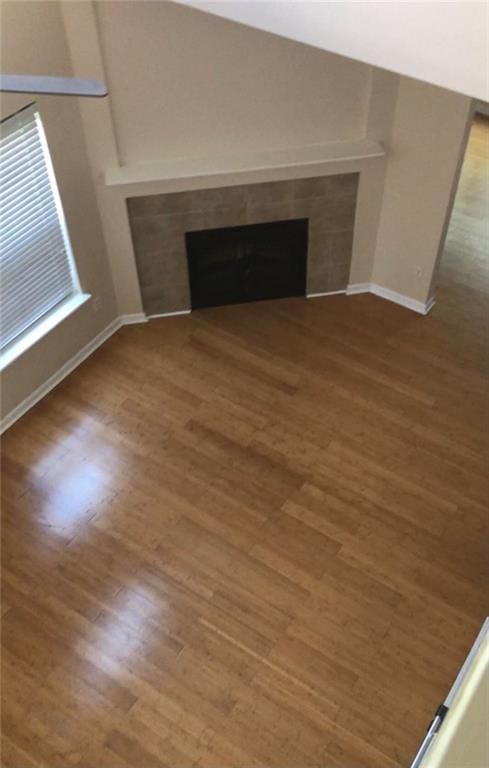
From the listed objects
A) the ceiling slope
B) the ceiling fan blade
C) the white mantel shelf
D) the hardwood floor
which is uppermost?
the ceiling fan blade

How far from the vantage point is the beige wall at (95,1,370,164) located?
4.27 metres

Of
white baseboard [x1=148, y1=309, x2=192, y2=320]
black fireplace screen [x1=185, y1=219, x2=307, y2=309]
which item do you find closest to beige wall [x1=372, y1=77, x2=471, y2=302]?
black fireplace screen [x1=185, y1=219, x2=307, y2=309]

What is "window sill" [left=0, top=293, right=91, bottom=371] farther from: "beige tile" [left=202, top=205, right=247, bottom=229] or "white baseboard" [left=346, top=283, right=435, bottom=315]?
"white baseboard" [left=346, top=283, right=435, bottom=315]

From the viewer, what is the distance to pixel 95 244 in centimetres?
505

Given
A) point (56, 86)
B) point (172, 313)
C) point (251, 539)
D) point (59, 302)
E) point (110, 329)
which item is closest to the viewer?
point (56, 86)

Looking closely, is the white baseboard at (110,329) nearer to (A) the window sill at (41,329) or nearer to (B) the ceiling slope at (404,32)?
(A) the window sill at (41,329)

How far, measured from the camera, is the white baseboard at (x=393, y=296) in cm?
568

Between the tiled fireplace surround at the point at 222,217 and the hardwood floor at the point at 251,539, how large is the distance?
1.13 ft

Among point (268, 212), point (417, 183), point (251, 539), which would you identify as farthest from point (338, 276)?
point (251, 539)

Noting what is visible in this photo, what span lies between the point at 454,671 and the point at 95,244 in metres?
3.54

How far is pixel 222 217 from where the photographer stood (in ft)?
16.9

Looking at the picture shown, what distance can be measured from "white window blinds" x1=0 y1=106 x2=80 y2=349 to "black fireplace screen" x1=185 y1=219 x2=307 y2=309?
95cm

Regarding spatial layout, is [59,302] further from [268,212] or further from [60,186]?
[268,212]

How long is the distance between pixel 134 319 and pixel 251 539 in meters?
2.13
